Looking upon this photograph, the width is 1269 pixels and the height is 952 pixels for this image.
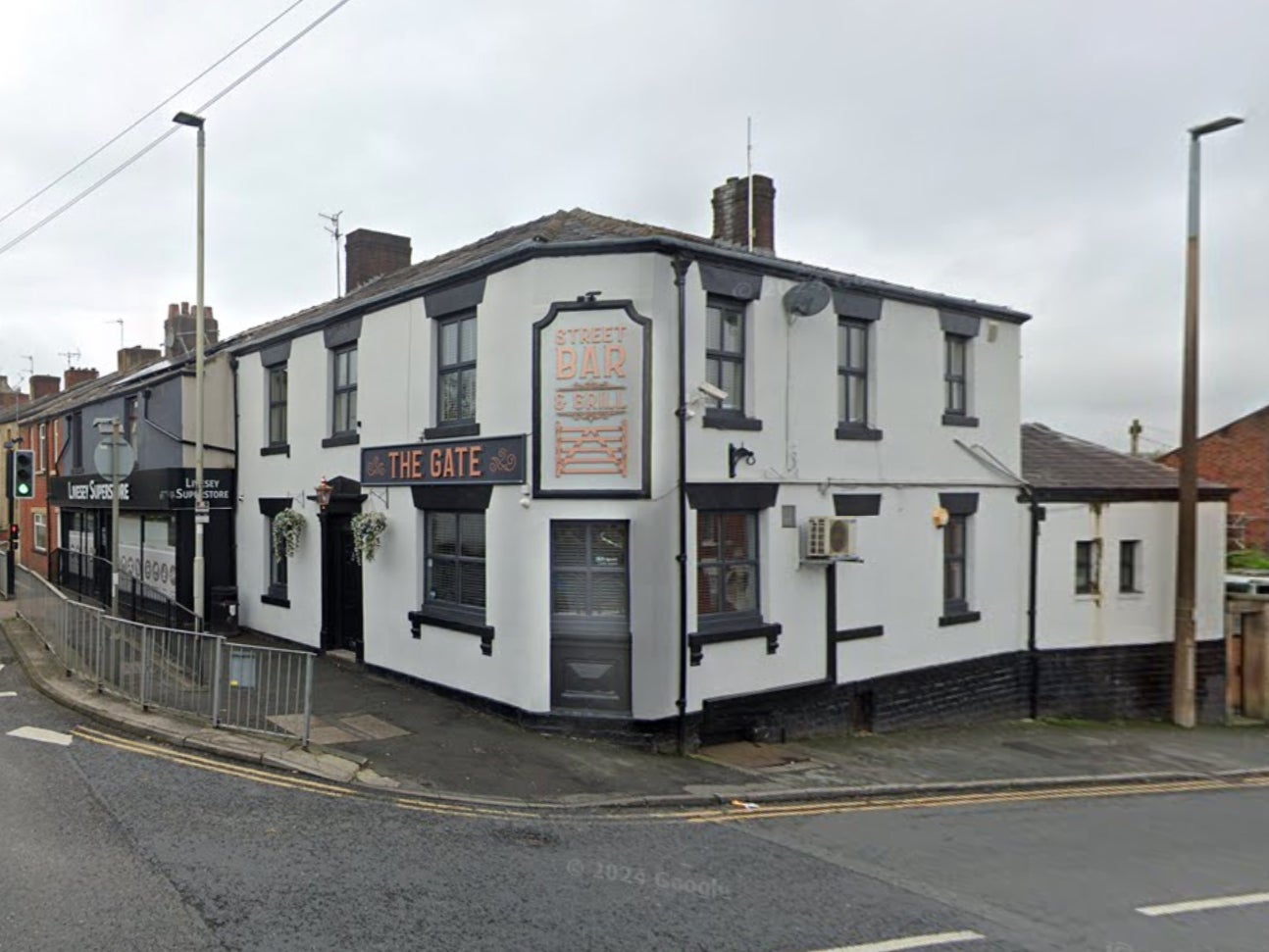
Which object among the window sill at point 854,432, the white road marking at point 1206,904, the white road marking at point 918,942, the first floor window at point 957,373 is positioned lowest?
the white road marking at point 1206,904

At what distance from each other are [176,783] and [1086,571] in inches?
624

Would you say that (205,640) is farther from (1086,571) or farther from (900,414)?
(1086,571)

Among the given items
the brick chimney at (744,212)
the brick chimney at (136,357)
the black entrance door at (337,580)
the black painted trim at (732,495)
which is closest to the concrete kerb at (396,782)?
the black painted trim at (732,495)

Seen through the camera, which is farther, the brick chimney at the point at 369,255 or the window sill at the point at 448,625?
the brick chimney at the point at 369,255

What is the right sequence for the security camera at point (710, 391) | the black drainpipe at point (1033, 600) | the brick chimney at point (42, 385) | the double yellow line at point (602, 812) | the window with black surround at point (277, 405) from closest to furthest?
the double yellow line at point (602, 812) → the security camera at point (710, 391) → the black drainpipe at point (1033, 600) → the window with black surround at point (277, 405) → the brick chimney at point (42, 385)

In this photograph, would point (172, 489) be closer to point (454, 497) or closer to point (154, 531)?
point (154, 531)

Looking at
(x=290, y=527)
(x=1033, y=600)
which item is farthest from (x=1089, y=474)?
(x=290, y=527)

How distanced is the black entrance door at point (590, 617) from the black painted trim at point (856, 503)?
393cm

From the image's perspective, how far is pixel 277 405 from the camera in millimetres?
17375

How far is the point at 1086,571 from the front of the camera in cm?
1728

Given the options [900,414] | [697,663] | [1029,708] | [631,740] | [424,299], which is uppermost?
[424,299]

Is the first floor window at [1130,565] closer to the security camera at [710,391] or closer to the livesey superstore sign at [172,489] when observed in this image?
the security camera at [710,391]

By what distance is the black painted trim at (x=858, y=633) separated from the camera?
13352 millimetres

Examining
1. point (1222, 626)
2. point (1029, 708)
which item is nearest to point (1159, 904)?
point (1029, 708)
